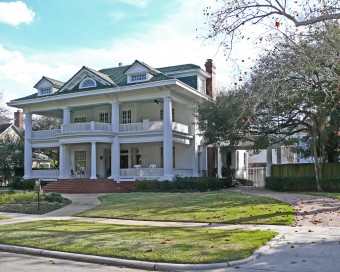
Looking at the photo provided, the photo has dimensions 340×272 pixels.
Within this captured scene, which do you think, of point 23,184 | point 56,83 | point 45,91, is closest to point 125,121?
point 56,83

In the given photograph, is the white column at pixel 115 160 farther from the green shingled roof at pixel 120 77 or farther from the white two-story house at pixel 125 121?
the green shingled roof at pixel 120 77

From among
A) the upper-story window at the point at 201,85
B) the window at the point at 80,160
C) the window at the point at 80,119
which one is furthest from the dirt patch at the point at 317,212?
the window at the point at 80,119

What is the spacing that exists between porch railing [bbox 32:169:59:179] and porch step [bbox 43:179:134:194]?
3.08 meters

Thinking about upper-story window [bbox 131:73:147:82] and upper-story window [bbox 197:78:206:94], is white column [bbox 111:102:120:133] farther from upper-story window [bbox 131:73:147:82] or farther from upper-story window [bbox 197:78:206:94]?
upper-story window [bbox 197:78:206:94]

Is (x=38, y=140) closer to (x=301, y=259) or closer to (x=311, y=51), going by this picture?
(x=311, y=51)

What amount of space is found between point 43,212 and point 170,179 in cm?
1243

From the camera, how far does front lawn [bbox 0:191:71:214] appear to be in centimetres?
1894

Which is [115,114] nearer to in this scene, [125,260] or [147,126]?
[147,126]

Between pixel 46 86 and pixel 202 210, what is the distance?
24.3m

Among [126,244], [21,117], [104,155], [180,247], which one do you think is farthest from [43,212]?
[21,117]

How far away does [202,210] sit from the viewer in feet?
54.2

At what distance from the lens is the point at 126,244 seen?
10.1m

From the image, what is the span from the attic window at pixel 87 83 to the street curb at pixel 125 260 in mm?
23934

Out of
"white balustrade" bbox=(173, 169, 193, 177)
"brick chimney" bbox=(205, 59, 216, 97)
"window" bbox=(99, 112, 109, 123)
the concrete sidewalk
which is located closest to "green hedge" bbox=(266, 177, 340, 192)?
"white balustrade" bbox=(173, 169, 193, 177)
